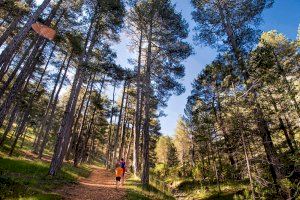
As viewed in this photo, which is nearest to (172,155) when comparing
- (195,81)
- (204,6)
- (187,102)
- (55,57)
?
(187,102)

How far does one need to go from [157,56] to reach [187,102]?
1094cm

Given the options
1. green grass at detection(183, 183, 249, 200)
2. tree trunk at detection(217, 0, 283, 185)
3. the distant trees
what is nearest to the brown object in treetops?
the distant trees

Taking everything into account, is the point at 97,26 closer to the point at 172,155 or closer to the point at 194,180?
the point at 194,180

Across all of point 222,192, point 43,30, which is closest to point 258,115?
point 222,192

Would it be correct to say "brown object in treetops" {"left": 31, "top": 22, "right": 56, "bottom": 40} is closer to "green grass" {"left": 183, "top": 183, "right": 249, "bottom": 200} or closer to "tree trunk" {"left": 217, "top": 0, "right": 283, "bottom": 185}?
"tree trunk" {"left": 217, "top": 0, "right": 283, "bottom": 185}

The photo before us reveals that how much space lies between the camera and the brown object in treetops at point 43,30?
17062mm

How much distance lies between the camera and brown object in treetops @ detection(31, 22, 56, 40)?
17.1 m

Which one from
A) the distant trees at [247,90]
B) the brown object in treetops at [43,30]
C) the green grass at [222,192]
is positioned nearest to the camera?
the distant trees at [247,90]

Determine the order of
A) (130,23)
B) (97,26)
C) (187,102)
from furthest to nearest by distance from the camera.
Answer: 1. (187,102)
2. (130,23)
3. (97,26)

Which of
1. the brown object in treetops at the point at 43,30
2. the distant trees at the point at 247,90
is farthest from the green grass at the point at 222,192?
the brown object in treetops at the point at 43,30

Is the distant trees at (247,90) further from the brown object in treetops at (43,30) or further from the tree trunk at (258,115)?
the brown object in treetops at (43,30)

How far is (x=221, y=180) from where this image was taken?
25188 millimetres

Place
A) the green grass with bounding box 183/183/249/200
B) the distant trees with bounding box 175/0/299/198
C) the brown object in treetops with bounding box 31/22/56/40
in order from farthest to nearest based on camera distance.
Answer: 1. the green grass with bounding box 183/183/249/200
2. the brown object in treetops with bounding box 31/22/56/40
3. the distant trees with bounding box 175/0/299/198

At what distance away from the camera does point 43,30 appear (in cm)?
1744
